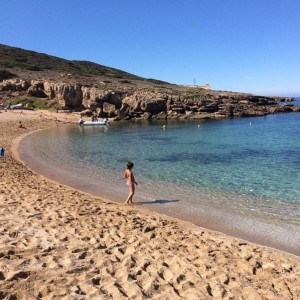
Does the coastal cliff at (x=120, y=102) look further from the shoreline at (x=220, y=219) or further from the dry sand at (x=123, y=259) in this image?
the dry sand at (x=123, y=259)

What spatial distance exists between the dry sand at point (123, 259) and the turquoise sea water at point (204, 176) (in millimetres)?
1763

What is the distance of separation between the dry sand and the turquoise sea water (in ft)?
5.78

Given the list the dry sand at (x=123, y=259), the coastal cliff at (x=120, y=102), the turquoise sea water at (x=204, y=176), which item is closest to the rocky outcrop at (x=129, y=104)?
the coastal cliff at (x=120, y=102)

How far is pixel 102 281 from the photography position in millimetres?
6566

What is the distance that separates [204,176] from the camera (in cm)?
1909

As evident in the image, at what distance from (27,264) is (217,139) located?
33368 millimetres

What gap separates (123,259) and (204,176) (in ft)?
39.3

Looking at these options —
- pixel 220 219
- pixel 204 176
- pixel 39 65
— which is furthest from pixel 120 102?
pixel 220 219

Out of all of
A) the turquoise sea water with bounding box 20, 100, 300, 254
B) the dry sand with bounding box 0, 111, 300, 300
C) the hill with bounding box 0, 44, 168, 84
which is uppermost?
the hill with bounding box 0, 44, 168, 84

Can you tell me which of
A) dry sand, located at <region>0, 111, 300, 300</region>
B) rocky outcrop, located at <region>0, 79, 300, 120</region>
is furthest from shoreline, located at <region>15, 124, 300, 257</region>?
rocky outcrop, located at <region>0, 79, 300, 120</region>

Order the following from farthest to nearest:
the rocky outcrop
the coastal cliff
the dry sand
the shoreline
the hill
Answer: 1. the hill
2. the coastal cliff
3. the rocky outcrop
4. the shoreline
5. the dry sand

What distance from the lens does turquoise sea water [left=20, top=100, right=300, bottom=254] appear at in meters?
12.3

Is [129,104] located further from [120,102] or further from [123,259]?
[123,259]

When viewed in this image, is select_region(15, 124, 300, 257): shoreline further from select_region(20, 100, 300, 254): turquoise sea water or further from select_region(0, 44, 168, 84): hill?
select_region(0, 44, 168, 84): hill
